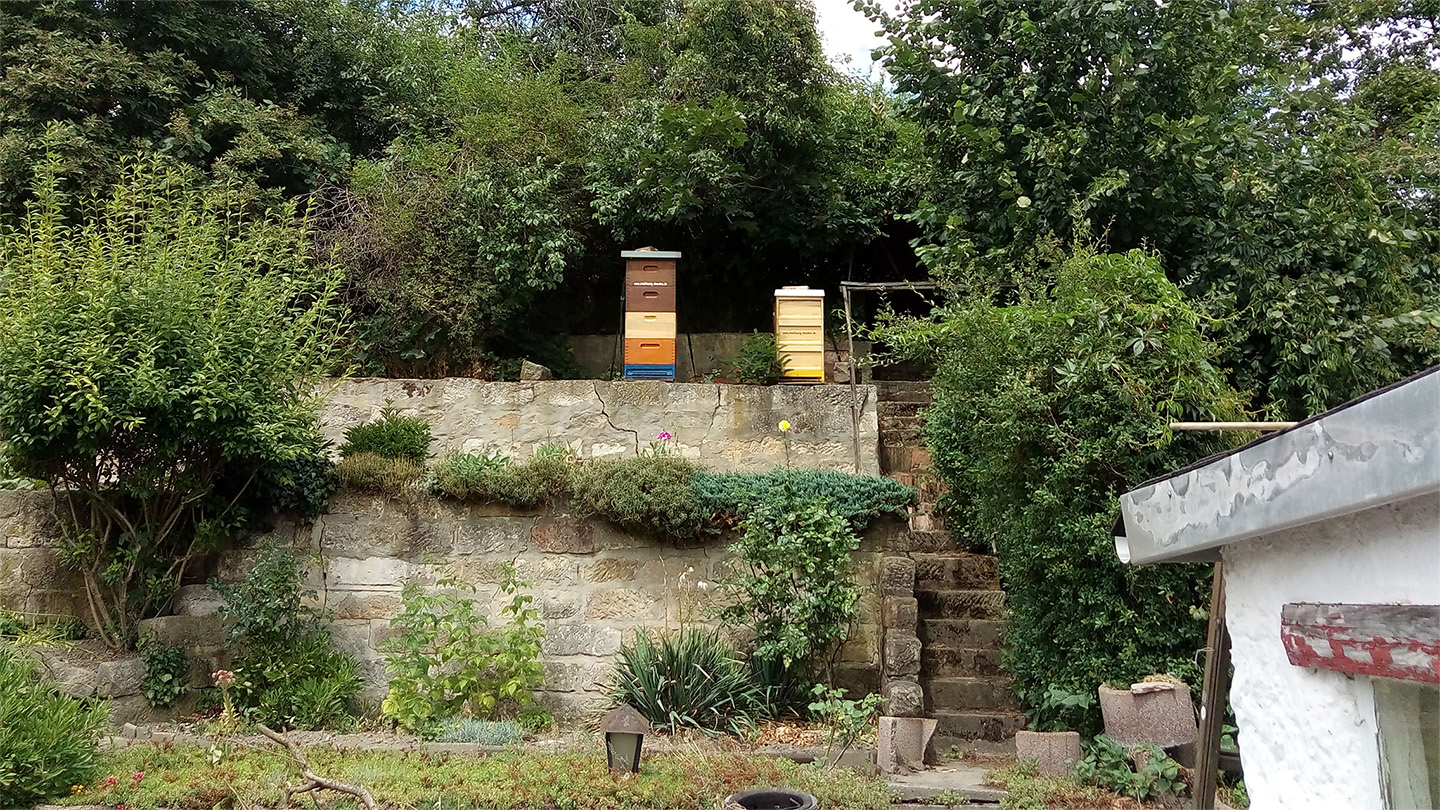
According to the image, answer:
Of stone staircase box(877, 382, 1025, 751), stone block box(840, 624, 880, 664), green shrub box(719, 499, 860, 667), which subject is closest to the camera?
stone staircase box(877, 382, 1025, 751)

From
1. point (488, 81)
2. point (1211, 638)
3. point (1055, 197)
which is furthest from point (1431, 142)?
point (488, 81)

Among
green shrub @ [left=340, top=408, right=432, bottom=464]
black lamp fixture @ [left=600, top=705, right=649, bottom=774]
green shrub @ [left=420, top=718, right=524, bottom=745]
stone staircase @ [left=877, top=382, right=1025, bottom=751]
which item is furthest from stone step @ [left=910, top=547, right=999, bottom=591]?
green shrub @ [left=340, top=408, right=432, bottom=464]

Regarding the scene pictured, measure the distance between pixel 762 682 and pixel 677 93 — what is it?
622 centimetres

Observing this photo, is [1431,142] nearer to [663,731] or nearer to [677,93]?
[677,93]

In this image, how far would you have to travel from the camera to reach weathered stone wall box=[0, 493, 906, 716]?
6.59 meters

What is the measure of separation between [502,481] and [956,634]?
10.8 feet

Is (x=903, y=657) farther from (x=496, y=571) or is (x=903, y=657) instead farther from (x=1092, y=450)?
(x=496, y=571)

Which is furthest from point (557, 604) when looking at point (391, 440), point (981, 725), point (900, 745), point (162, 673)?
point (981, 725)

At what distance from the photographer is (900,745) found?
5.19 m

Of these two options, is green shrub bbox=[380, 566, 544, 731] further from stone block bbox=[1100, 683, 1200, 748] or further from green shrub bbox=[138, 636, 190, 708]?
stone block bbox=[1100, 683, 1200, 748]

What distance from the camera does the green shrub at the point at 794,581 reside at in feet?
19.8

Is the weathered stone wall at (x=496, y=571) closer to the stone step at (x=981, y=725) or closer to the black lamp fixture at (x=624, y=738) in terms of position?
the stone step at (x=981, y=725)

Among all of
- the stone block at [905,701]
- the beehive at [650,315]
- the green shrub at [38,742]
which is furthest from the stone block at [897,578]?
the green shrub at [38,742]

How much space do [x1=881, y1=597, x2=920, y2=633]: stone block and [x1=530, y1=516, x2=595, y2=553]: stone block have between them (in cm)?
212
